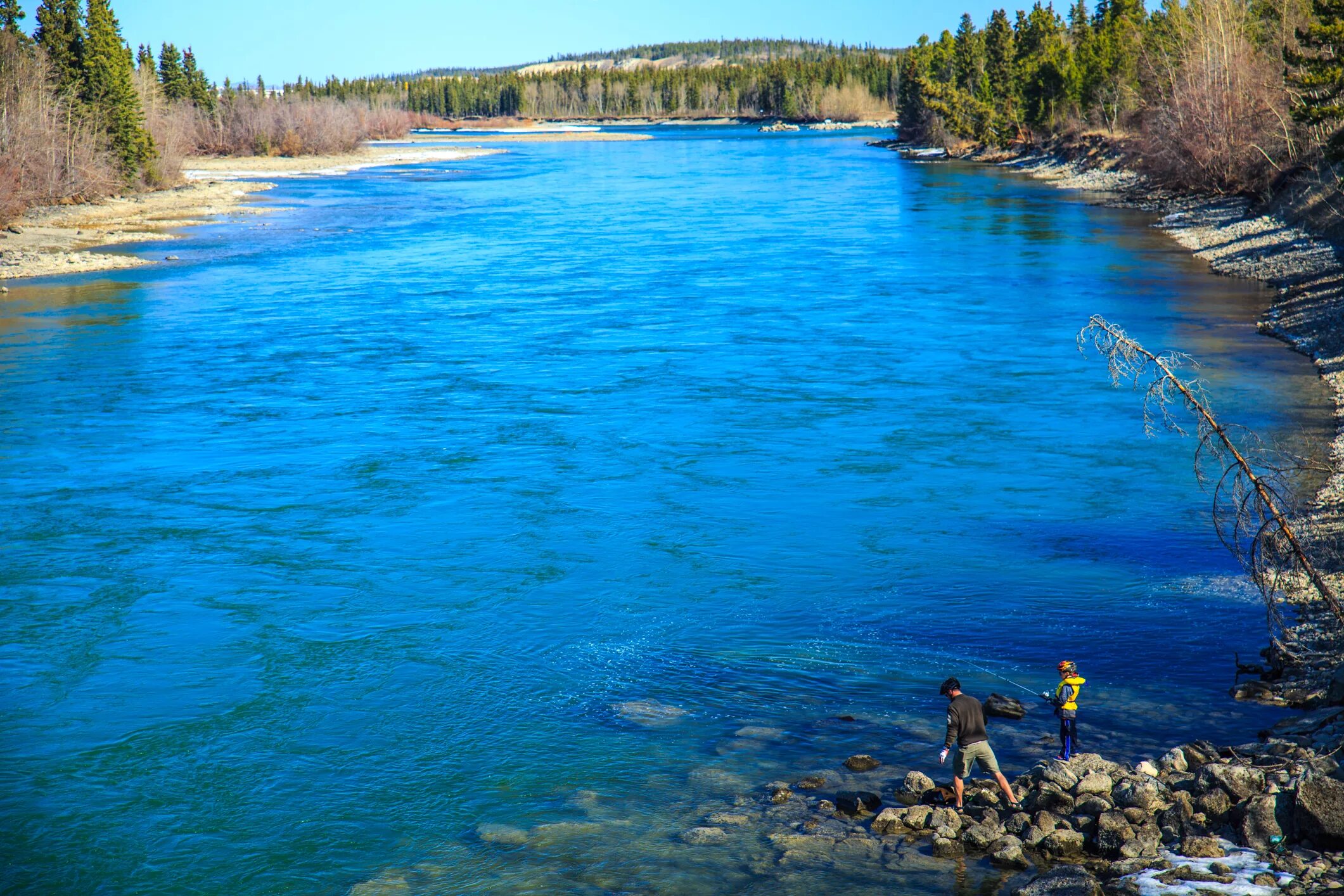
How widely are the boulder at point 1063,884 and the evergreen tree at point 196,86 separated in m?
123

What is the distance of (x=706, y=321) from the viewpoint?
3244 centimetres

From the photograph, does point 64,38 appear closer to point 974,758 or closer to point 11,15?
point 11,15

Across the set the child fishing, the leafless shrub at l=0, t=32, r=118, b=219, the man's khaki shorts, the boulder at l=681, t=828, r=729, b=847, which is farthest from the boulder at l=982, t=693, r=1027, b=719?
the leafless shrub at l=0, t=32, r=118, b=219

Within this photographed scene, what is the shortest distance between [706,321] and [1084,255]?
58.7 feet

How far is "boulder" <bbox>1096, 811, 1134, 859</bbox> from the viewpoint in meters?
8.55

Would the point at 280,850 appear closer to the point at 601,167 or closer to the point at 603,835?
the point at 603,835

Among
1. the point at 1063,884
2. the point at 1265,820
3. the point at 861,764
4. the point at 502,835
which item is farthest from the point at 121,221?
the point at 1265,820

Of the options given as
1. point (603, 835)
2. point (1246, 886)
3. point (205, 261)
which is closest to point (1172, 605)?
point (1246, 886)

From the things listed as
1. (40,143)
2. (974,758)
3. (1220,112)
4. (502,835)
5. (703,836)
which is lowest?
(502,835)

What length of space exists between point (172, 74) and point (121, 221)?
60.9 meters

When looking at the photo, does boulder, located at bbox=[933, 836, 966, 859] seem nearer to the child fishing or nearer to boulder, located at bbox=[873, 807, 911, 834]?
boulder, located at bbox=[873, 807, 911, 834]

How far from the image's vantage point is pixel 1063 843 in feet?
28.6

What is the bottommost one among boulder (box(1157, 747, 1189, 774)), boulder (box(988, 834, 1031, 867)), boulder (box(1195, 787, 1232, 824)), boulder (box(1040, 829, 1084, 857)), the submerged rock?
the submerged rock

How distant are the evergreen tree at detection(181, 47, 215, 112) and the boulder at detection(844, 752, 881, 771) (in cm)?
12035
